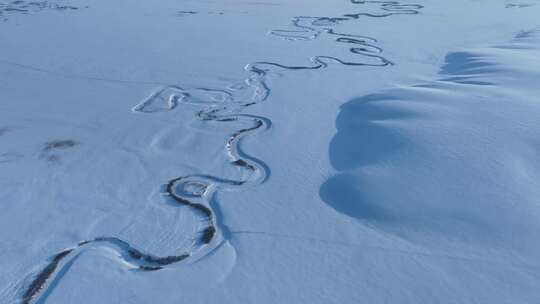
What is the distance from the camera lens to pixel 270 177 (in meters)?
2.05

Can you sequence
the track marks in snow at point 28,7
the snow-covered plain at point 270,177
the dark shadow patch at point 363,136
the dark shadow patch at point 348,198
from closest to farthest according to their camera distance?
1. the snow-covered plain at point 270,177
2. the dark shadow patch at point 348,198
3. the dark shadow patch at point 363,136
4. the track marks in snow at point 28,7

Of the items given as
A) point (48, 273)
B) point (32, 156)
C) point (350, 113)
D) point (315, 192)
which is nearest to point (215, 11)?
point (350, 113)

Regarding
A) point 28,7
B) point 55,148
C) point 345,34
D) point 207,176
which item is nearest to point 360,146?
point 207,176

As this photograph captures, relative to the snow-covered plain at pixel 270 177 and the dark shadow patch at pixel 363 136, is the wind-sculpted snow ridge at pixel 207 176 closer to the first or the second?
the snow-covered plain at pixel 270 177

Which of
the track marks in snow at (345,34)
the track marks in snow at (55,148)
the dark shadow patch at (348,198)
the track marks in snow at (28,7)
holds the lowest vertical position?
the track marks in snow at (28,7)

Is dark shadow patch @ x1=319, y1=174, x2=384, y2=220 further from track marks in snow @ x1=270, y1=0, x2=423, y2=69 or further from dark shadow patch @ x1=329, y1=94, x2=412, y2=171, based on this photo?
track marks in snow @ x1=270, y1=0, x2=423, y2=69

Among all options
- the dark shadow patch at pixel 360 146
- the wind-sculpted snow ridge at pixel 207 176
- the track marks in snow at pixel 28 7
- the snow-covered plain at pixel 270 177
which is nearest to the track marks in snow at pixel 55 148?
the snow-covered plain at pixel 270 177

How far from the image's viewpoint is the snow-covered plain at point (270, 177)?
1455 mm

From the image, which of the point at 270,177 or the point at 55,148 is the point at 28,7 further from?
the point at 270,177

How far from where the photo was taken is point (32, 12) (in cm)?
A: 586

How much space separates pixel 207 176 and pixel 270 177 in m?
0.27

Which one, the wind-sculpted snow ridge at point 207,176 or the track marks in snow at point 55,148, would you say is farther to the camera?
the track marks in snow at point 55,148

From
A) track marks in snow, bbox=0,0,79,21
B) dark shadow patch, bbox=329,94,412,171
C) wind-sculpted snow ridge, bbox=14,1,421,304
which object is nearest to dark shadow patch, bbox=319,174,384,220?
dark shadow patch, bbox=329,94,412,171

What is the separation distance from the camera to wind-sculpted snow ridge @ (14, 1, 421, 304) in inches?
60.7
